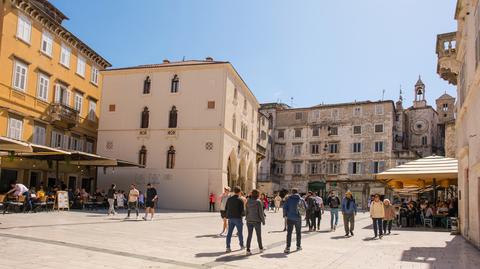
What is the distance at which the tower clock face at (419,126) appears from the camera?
63.8 metres

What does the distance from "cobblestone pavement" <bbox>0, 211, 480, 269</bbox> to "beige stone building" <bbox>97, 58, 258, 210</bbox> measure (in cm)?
1887

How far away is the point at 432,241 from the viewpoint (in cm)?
1591

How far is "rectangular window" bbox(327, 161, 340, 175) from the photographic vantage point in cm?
5994

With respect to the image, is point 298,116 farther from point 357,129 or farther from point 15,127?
point 15,127

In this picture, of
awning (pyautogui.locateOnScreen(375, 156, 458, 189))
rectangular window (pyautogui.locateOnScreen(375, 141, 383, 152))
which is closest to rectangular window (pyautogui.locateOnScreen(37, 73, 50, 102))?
awning (pyautogui.locateOnScreen(375, 156, 458, 189))

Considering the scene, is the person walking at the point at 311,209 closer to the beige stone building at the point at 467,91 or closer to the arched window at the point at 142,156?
the beige stone building at the point at 467,91

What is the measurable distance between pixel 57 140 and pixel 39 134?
6.91 ft

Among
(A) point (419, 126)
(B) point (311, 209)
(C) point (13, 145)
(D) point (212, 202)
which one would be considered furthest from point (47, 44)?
(A) point (419, 126)

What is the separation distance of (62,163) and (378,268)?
2742 cm

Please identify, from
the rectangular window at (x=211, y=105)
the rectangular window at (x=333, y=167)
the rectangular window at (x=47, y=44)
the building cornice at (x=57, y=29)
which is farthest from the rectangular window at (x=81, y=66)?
the rectangular window at (x=333, y=167)

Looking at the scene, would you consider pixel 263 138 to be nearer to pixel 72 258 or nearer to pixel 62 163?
pixel 62 163

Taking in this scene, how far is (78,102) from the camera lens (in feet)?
114

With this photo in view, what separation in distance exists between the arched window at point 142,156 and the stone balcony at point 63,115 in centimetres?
528

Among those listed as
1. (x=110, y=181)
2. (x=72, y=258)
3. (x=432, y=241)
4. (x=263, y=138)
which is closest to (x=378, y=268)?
(x=72, y=258)
